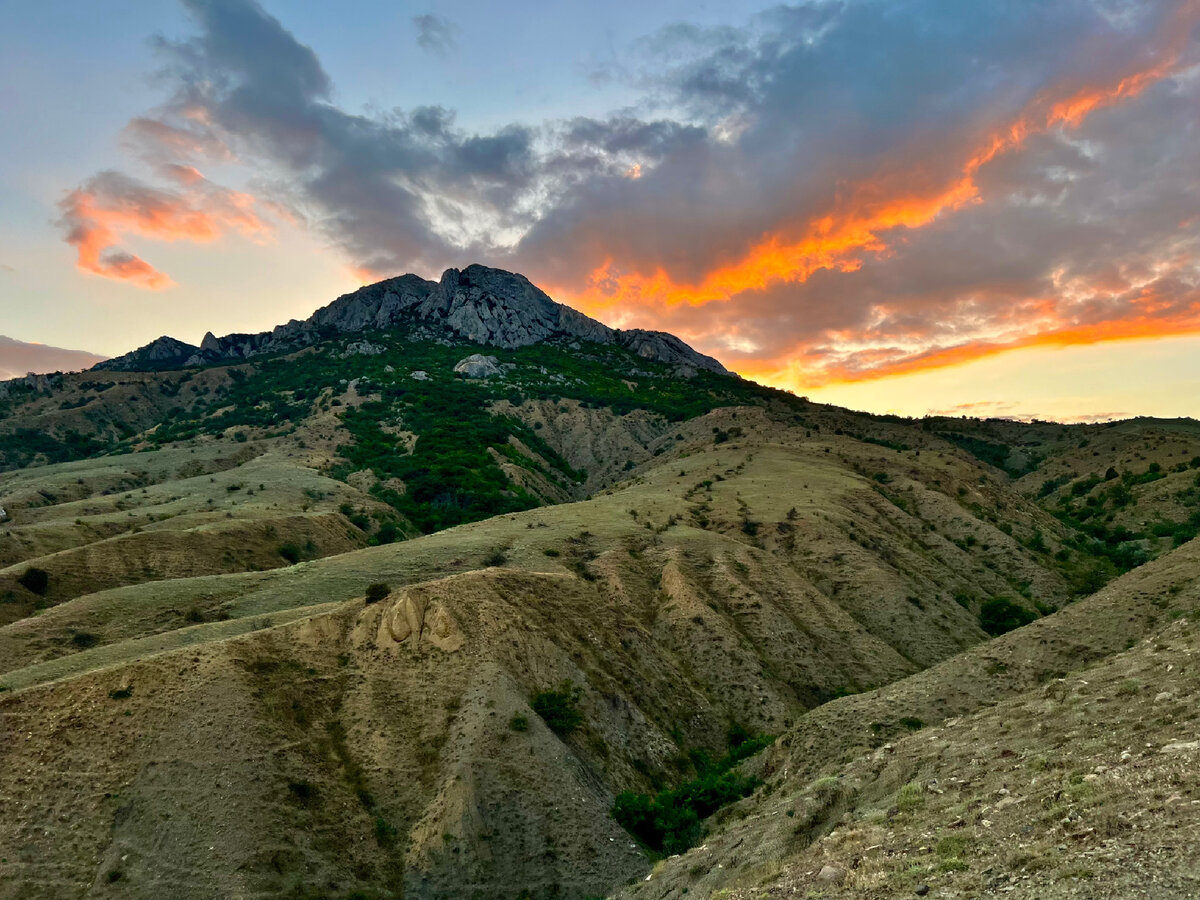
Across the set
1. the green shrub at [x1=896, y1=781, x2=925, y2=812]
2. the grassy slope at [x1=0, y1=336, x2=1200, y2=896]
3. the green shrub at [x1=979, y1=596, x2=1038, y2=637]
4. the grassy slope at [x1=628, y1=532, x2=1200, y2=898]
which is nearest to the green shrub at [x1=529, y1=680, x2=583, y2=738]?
the grassy slope at [x1=0, y1=336, x2=1200, y2=896]

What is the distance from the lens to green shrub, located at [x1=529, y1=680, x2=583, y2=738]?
1590 inches

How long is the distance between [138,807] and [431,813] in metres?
13.9

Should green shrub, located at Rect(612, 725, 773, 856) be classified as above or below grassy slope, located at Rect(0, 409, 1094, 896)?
below

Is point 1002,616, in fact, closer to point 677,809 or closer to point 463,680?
point 677,809

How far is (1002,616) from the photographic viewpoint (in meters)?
65.6

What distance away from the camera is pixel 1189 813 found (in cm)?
1201

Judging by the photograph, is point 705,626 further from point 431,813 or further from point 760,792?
point 431,813

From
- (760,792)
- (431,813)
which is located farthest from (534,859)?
(760,792)

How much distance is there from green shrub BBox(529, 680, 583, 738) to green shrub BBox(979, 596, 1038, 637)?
47510 mm

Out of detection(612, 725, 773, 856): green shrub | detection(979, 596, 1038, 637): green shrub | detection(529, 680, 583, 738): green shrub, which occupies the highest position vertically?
detection(529, 680, 583, 738): green shrub

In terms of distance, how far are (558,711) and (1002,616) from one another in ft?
168

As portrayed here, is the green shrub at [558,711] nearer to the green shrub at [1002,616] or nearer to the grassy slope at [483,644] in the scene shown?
the grassy slope at [483,644]

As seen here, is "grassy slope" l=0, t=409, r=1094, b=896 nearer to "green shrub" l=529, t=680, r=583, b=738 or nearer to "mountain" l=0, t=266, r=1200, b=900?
"mountain" l=0, t=266, r=1200, b=900

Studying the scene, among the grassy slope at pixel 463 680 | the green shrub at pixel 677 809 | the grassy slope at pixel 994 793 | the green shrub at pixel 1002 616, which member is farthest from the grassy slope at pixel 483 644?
the green shrub at pixel 1002 616
